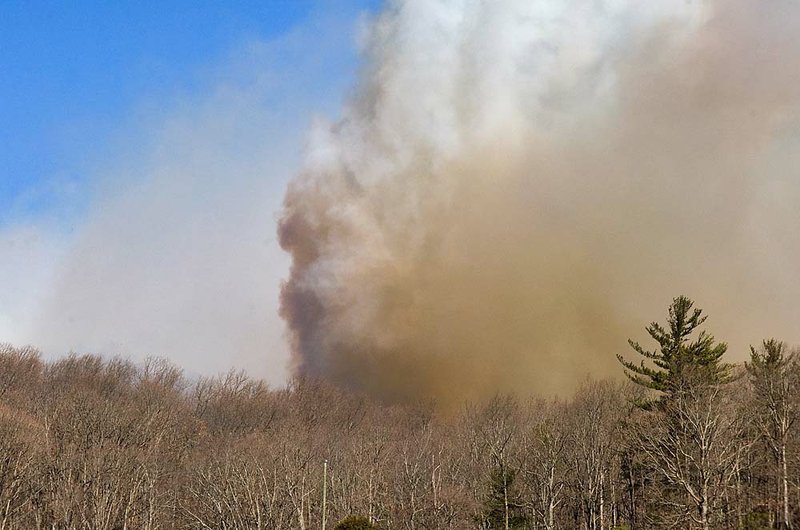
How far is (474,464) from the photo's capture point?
66.4 meters

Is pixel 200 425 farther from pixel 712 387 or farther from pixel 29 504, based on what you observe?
pixel 712 387

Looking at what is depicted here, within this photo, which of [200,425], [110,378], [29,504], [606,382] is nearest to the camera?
[29,504]

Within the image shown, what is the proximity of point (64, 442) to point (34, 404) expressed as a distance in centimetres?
1503

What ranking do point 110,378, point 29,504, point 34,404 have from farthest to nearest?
point 110,378, point 34,404, point 29,504

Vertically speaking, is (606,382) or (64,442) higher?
(606,382)

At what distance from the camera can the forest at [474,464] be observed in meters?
45.8

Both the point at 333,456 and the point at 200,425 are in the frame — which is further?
the point at 200,425

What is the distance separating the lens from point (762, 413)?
51.6 m

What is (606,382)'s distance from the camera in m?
72.0

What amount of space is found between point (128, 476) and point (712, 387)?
46.5 meters

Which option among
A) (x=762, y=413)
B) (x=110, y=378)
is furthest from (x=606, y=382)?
(x=110, y=378)

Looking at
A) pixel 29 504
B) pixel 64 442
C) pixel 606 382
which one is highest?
pixel 606 382

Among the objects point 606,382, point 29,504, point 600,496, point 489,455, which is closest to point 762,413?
point 600,496

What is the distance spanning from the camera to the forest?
45781 millimetres
